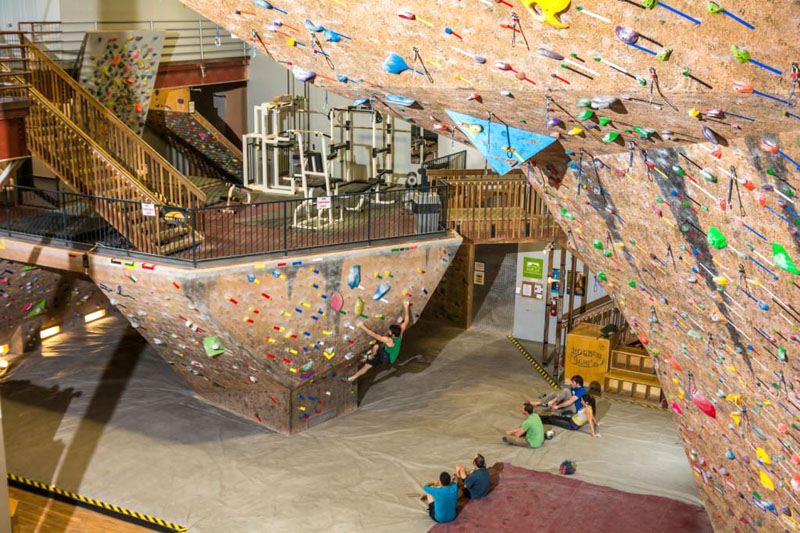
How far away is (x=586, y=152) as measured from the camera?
5297 mm

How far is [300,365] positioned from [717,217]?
770 cm

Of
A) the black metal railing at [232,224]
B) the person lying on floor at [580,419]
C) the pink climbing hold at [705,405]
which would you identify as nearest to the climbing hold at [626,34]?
the pink climbing hold at [705,405]

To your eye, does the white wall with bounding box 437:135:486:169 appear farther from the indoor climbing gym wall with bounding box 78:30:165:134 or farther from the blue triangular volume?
the blue triangular volume

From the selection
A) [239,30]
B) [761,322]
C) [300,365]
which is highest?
[239,30]

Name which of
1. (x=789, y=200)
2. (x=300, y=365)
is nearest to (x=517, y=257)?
(x=300, y=365)

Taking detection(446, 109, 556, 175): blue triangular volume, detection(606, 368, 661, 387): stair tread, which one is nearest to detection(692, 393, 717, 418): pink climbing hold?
detection(446, 109, 556, 175): blue triangular volume

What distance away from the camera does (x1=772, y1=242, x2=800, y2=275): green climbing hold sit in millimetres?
4141

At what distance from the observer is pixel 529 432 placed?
11.9m

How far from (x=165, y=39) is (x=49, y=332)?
5481 millimetres

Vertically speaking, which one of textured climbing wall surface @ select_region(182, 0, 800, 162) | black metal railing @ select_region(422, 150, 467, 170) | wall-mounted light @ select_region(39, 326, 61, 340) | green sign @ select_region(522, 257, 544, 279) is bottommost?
wall-mounted light @ select_region(39, 326, 61, 340)

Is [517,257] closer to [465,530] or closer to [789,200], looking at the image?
[465,530]

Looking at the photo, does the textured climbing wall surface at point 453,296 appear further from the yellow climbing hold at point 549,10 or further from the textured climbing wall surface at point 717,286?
the yellow climbing hold at point 549,10

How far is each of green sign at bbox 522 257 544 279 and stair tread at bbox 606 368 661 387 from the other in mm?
2791

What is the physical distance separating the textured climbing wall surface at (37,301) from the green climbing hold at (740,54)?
11904mm
